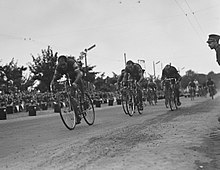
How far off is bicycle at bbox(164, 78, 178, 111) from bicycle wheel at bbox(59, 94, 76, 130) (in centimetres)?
572

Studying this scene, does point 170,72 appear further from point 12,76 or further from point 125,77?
point 12,76

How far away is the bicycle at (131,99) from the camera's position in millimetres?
12219

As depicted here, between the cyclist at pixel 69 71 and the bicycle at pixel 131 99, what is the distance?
329cm

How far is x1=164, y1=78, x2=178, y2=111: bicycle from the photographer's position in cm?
1385

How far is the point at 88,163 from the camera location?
13.5 feet

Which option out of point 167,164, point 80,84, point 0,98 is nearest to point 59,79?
point 80,84

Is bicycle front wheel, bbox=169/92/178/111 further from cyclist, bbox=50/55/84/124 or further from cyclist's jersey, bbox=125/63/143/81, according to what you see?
cyclist, bbox=50/55/84/124

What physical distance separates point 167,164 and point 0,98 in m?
22.1

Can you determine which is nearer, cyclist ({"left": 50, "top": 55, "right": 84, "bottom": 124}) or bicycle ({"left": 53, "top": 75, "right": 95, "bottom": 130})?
bicycle ({"left": 53, "top": 75, "right": 95, "bottom": 130})

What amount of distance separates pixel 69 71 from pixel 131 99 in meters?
3.99

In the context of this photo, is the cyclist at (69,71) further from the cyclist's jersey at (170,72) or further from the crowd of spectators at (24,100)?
the crowd of spectators at (24,100)

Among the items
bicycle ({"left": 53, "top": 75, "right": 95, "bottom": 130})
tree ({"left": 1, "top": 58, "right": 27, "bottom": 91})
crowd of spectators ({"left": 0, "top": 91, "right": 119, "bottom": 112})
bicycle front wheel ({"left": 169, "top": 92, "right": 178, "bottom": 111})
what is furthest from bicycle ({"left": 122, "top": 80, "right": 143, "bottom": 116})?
tree ({"left": 1, "top": 58, "right": 27, "bottom": 91})

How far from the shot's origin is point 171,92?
14180 millimetres

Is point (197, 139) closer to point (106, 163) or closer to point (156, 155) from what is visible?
point (156, 155)
